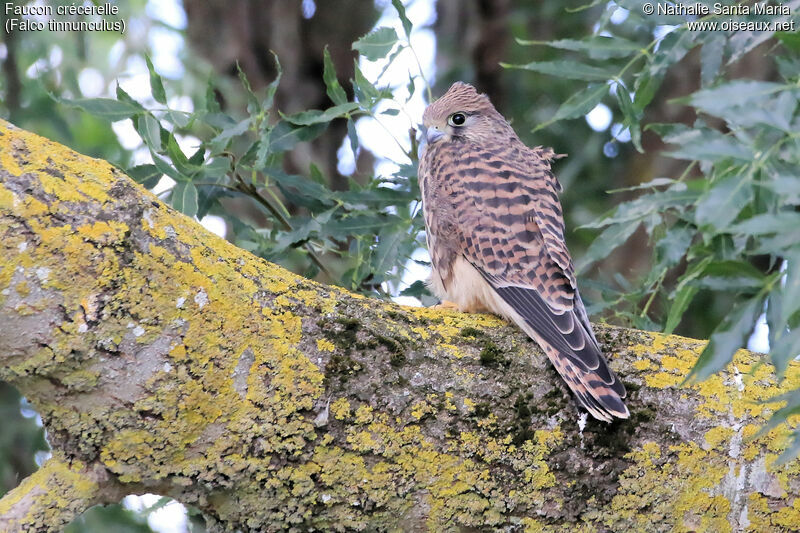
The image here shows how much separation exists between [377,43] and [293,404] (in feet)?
4.49

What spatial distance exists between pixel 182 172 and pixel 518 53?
3169mm

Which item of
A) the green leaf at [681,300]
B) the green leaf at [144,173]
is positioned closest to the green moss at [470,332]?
the green leaf at [681,300]

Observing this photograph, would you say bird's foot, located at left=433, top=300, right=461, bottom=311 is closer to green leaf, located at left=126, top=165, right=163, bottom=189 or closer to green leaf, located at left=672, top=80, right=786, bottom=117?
green leaf, located at left=126, top=165, right=163, bottom=189

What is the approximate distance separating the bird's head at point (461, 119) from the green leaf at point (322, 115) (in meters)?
0.62

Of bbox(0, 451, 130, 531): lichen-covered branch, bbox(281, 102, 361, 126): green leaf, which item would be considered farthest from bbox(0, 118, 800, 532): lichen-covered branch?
bbox(281, 102, 361, 126): green leaf

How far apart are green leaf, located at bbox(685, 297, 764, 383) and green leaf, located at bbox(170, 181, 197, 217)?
1.60m

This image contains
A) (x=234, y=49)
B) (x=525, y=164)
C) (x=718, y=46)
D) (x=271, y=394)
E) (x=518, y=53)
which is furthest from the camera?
(x=518, y=53)

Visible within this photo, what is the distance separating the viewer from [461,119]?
362 centimetres

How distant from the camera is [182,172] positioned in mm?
2791

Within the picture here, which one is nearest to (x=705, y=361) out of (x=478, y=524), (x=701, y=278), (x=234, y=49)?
(x=701, y=278)

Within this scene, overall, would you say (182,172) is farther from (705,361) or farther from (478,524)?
(705,361)

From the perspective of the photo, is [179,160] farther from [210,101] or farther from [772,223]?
[772,223]

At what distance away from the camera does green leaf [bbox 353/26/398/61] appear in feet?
9.45

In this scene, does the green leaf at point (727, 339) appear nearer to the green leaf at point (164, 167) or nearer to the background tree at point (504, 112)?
the background tree at point (504, 112)
